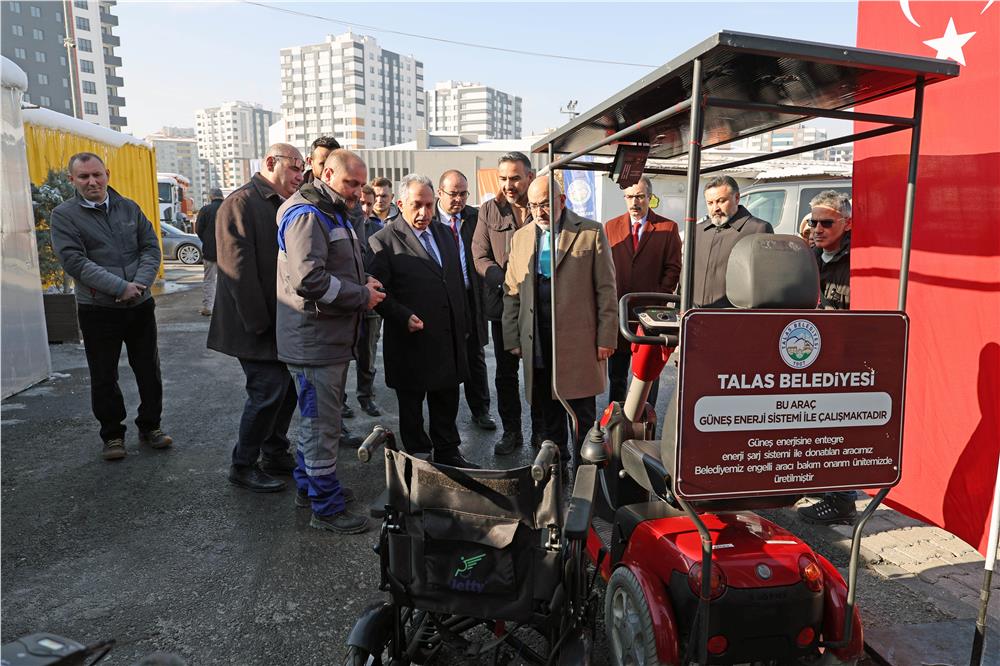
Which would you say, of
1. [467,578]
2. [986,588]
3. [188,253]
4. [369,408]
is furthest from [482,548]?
[188,253]

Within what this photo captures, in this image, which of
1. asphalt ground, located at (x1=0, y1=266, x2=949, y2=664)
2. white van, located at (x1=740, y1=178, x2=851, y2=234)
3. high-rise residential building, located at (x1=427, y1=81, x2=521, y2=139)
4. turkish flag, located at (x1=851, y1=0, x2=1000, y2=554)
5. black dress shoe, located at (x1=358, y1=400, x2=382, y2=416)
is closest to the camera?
asphalt ground, located at (x1=0, y1=266, x2=949, y2=664)

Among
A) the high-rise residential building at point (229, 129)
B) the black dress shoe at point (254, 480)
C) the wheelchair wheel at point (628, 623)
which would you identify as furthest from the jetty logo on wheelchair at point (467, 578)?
the high-rise residential building at point (229, 129)

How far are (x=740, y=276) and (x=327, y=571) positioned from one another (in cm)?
229

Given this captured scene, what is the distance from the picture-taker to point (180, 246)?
20.6 metres

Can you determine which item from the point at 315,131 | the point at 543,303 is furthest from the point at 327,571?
the point at 315,131

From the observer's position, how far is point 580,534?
1879mm

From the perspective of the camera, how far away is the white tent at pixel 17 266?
223 inches

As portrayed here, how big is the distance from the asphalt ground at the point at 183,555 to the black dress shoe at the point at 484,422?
87mm

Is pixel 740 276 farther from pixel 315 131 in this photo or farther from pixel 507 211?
pixel 315 131

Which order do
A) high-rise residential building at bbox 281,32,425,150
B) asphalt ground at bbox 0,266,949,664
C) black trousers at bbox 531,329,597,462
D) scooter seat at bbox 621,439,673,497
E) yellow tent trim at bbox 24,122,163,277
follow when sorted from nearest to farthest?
scooter seat at bbox 621,439,673,497 < asphalt ground at bbox 0,266,949,664 < black trousers at bbox 531,329,597,462 < yellow tent trim at bbox 24,122,163,277 < high-rise residential building at bbox 281,32,425,150

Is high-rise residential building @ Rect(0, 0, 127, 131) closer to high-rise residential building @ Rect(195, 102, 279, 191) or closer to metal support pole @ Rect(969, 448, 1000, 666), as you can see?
high-rise residential building @ Rect(195, 102, 279, 191)

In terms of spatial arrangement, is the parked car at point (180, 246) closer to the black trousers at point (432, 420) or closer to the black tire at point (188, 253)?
the black tire at point (188, 253)

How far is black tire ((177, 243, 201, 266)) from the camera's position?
812 inches

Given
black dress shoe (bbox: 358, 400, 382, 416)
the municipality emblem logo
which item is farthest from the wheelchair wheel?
black dress shoe (bbox: 358, 400, 382, 416)
